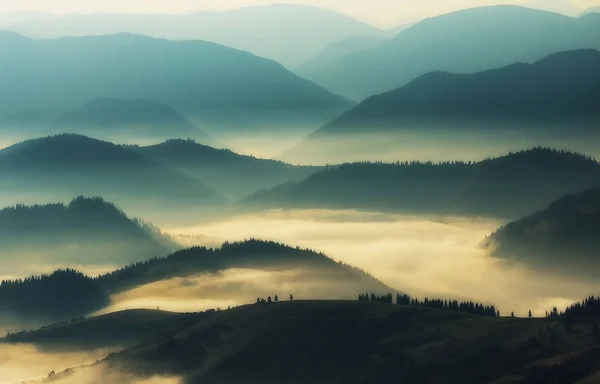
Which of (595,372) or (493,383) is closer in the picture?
(595,372)

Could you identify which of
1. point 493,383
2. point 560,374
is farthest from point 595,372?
point 493,383

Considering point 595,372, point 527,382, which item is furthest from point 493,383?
point 595,372

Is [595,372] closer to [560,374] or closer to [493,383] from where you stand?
[560,374]

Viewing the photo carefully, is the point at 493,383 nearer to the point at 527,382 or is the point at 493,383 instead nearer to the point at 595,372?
the point at 527,382
